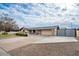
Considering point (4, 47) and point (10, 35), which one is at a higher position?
point (10, 35)

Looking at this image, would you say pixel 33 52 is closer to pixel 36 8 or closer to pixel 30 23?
pixel 30 23

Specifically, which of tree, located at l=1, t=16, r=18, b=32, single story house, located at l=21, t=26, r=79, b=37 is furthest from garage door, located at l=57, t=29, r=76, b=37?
tree, located at l=1, t=16, r=18, b=32

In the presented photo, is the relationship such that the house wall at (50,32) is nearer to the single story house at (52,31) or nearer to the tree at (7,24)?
the single story house at (52,31)

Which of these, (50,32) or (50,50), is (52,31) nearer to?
(50,32)

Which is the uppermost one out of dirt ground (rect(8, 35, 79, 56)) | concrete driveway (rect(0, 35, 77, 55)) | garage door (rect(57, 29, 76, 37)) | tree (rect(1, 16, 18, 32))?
tree (rect(1, 16, 18, 32))

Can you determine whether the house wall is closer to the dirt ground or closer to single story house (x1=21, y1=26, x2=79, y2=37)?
single story house (x1=21, y1=26, x2=79, y2=37)

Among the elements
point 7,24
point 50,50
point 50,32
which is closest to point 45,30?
point 50,32

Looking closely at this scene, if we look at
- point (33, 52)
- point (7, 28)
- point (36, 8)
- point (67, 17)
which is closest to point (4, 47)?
point (7, 28)

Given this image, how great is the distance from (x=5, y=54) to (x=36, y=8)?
62 centimetres

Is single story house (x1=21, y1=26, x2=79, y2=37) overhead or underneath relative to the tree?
underneath

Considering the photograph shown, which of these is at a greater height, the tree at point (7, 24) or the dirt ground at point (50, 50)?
the tree at point (7, 24)

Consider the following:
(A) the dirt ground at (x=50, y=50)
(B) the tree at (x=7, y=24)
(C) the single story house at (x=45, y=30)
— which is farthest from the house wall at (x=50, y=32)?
(B) the tree at (x=7, y=24)

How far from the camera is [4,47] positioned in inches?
72.5

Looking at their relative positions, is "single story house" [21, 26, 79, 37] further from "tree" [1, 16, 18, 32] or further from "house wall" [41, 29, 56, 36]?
"tree" [1, 16, 18, 32]
